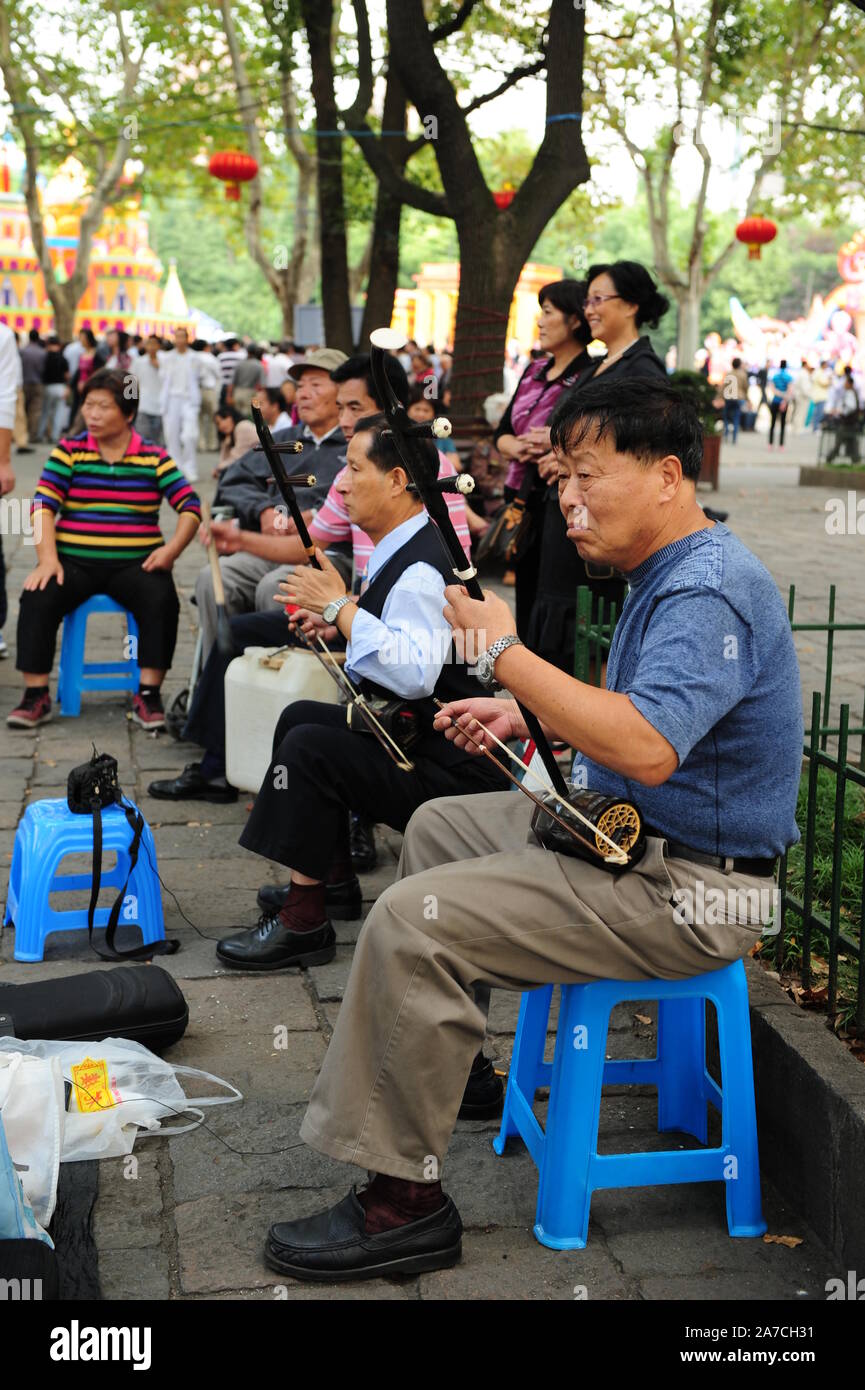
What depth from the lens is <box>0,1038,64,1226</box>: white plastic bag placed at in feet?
9.01

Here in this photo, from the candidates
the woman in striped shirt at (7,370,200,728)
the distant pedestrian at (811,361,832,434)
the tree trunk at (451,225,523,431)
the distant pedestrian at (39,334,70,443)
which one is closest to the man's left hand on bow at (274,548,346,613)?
the woman in striped shirt at (7,370,200,728)

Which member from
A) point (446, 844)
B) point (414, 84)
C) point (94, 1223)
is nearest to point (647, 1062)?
point (446, 844)

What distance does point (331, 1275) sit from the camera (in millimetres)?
2600

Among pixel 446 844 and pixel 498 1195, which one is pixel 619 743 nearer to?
pixel 446 844

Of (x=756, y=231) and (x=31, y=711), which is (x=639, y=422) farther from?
(x=756, y=231)

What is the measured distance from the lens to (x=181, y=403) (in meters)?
16.7

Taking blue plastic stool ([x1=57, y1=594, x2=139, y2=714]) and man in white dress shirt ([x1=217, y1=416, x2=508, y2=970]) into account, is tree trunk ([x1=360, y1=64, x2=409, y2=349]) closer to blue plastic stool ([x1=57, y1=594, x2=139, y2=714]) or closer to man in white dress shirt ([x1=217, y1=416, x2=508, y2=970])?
blue plastic stool ([x1=57, y1=594, x2=139, y2=714])

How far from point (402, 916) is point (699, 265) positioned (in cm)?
2444

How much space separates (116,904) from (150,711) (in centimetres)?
266

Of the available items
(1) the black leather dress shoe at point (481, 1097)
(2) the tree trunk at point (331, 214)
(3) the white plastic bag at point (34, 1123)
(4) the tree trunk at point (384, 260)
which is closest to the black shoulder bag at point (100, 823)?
(3) the white plastic bag at point (34, 1123)

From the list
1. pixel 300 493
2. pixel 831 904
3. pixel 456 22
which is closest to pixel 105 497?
pixel 300 493

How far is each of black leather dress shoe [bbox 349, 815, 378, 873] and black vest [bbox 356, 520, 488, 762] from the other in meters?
1.08

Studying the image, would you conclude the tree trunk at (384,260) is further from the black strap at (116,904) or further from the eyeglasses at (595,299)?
the black strap at (116,904)

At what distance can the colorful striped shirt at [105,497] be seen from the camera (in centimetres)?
654
